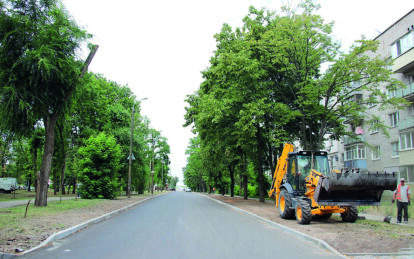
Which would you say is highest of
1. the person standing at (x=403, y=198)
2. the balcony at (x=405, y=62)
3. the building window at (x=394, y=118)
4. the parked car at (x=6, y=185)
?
the balcony at (x=405, y=62)

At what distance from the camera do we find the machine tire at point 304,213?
11.2m

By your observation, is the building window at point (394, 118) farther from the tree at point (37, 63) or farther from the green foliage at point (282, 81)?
the tree at point (37, 63)

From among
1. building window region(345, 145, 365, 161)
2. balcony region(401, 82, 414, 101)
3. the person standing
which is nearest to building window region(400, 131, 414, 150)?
balcony region(401, 82, 414, 101)

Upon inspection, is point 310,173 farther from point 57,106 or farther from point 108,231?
point 57,106

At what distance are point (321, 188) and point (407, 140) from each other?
19412 mm

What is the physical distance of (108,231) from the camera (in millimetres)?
9758

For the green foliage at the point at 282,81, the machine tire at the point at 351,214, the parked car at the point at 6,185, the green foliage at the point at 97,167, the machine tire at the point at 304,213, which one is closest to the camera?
the machine tire at the point at 304,213

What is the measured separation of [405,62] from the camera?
2477 centimetres

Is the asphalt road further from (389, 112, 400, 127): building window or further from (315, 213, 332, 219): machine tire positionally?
(389, 112, 400, 127): building window

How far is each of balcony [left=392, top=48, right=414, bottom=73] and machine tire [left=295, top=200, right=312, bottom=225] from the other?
62.9ft

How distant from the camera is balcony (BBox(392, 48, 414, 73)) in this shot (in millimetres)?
24141

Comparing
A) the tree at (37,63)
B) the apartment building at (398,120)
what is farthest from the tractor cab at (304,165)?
the tree at (37,63)

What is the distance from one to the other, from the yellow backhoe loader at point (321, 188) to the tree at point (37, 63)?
1202 cm

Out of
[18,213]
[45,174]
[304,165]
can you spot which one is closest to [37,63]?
[45,174]
